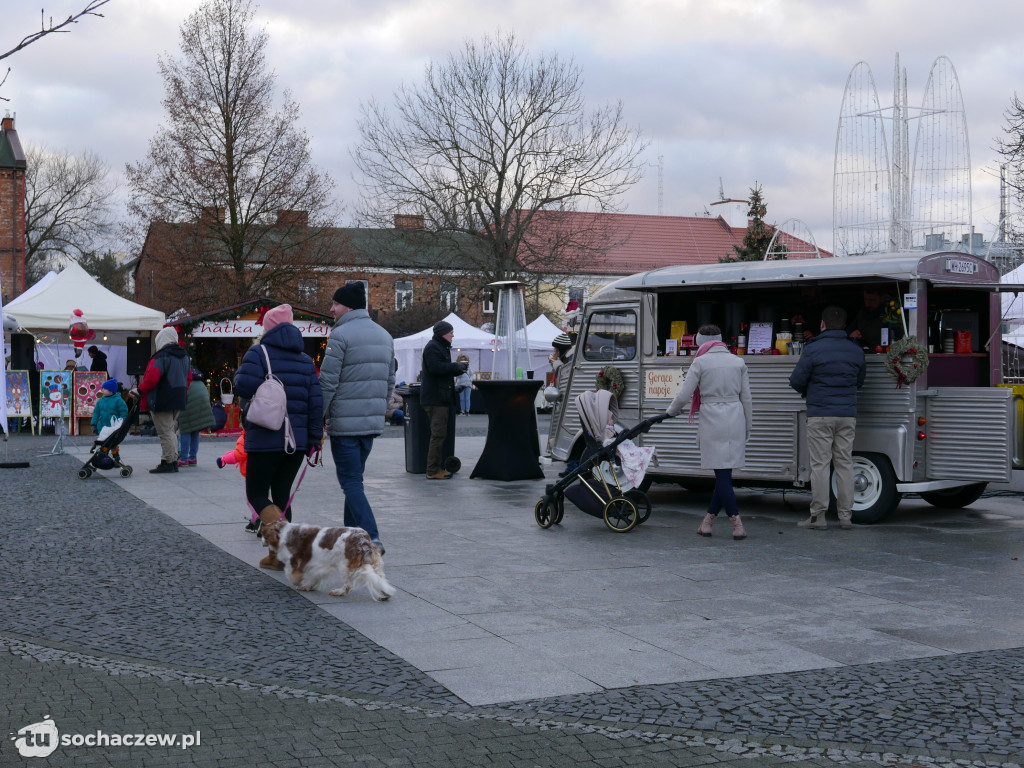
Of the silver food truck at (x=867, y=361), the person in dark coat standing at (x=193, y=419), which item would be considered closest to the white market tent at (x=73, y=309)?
the person in dark coat standing at (x=193, y=419)

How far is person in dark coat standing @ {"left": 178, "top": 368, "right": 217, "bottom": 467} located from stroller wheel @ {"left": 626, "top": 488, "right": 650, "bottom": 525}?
7.90 meters

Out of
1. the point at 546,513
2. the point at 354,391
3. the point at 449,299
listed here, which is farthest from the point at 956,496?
the point at 449,299

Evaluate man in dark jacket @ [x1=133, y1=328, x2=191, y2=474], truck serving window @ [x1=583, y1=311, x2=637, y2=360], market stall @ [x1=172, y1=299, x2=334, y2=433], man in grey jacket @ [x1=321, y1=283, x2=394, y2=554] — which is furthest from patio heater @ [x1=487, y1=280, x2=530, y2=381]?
market stall @ [x1=172, y1=299, x2=334, y2=433]

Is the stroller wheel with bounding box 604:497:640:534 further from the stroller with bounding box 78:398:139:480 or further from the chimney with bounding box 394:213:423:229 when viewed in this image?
the chimney with bounding box 394:213:423:229

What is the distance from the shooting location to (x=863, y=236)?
749 inches

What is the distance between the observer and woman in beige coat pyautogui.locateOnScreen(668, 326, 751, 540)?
9453 mm

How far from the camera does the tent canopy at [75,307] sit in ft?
77.0

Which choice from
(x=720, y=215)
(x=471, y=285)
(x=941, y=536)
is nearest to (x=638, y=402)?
(x=941, y=536)

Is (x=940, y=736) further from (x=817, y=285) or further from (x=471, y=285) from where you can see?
(x=471, y=285)

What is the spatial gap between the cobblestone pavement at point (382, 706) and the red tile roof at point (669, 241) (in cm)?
5886

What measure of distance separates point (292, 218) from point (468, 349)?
7273 mm

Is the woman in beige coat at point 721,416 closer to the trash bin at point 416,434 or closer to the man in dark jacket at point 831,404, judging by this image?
the man in dark jacket at point 831,404

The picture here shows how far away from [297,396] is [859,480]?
18.8 feet

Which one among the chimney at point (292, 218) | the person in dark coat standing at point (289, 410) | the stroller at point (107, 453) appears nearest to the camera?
the person in dark coat standing at point (289, 410)
